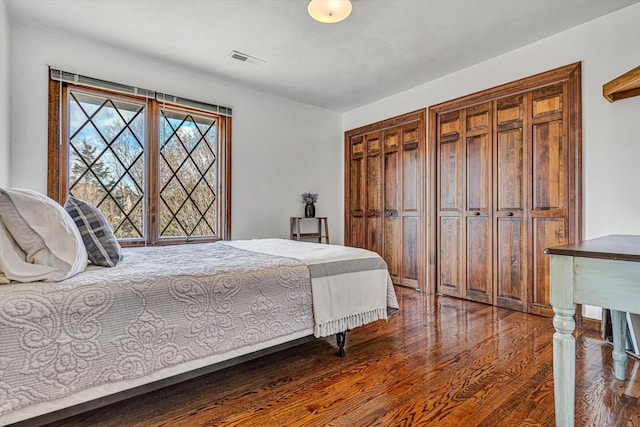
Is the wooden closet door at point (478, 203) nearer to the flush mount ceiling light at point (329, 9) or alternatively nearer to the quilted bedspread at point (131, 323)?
the flush mount ceiling light at point (329, 9)

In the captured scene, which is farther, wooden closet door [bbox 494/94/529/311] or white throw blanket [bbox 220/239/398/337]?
wooden closet door [bbox 494/94/529/311]

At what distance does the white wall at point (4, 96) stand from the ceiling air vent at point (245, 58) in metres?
1.66

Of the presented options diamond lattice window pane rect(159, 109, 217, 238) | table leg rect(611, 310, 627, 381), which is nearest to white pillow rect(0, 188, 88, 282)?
diamond lattice window pane rect(159, 109, 217, 238)

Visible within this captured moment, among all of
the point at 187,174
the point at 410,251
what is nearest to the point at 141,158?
the point at 187,174

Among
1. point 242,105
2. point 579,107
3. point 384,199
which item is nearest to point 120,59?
point 242,105

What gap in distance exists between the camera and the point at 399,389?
1600 millimetres

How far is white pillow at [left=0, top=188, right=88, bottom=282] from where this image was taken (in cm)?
112

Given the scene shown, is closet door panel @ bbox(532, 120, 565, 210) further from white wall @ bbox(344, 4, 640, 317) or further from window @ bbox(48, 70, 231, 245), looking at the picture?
window @ bbox(48, 70, 231, 245)

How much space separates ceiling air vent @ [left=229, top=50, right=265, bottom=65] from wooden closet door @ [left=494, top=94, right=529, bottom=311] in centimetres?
248

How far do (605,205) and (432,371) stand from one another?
6.53 feet

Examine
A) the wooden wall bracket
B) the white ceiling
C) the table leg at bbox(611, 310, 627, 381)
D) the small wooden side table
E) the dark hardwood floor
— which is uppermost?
the white ceiling

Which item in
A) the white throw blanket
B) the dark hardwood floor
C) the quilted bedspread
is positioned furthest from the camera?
the white throw blanket

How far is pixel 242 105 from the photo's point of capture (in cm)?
387

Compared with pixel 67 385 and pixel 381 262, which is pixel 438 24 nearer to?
pixel 381 262
